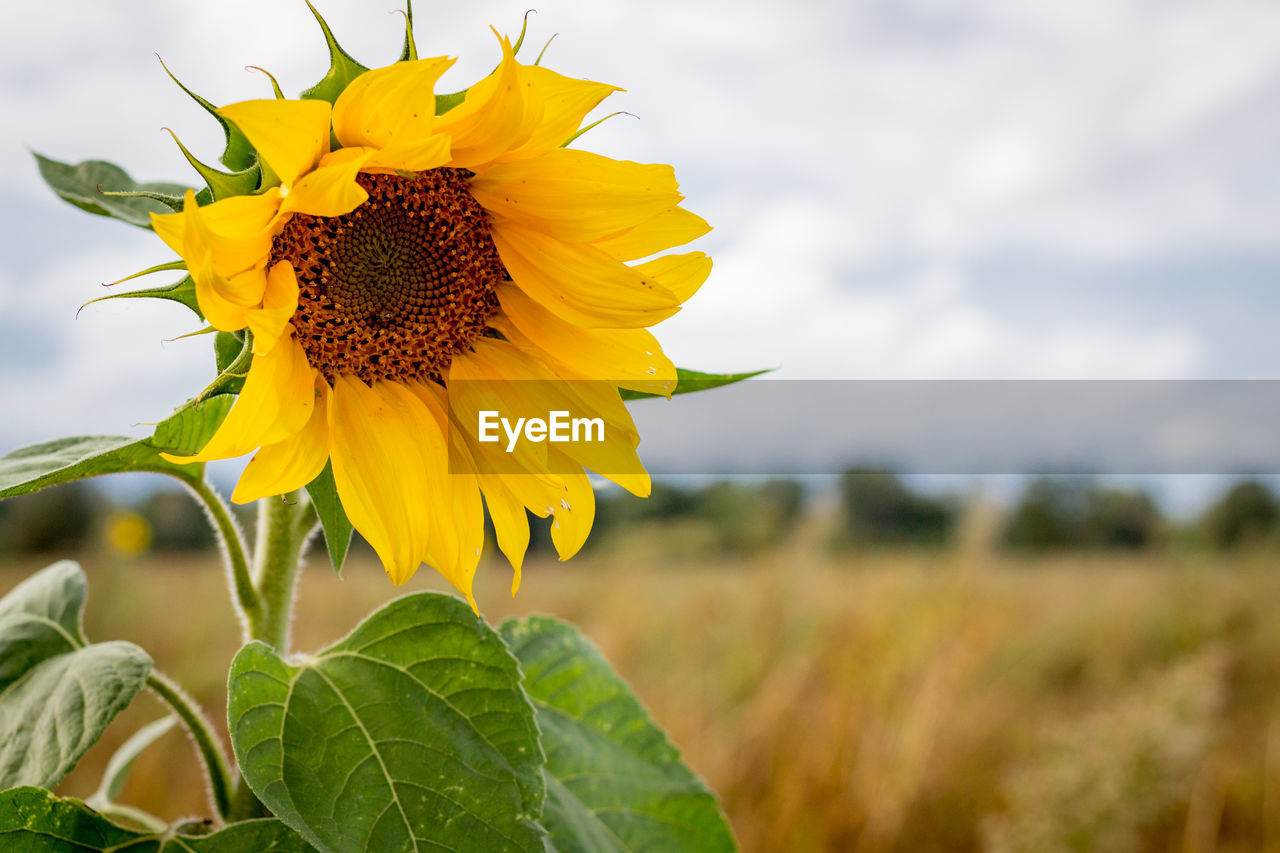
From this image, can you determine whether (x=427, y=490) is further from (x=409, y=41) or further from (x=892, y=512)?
(x=892, y=512)

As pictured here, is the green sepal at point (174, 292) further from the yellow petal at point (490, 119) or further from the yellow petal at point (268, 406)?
the yellow petal at point (490, 119)

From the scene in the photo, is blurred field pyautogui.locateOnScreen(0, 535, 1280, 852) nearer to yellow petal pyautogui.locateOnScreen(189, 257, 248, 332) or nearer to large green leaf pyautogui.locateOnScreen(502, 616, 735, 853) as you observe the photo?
large green leaf pyautogui.locateOnScreen(502, 616, 735, 853)

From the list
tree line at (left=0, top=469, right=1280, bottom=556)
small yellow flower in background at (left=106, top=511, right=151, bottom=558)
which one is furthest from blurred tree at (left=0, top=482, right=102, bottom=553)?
small yellow flower in background at (left=106, top=511, right=151, bottom=558)

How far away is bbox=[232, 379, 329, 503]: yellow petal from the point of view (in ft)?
1.99

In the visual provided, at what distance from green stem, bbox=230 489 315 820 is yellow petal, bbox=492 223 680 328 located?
245mm

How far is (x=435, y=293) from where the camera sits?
2.51ft

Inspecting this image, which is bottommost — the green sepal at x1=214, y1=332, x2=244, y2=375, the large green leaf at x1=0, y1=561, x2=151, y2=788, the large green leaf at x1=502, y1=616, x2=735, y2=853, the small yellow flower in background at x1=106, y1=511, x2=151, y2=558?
the small yellow flower in background at x1=106, y1=511, x2=151, y2=558

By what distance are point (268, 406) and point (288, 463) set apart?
48mm

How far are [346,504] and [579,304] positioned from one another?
206 mm

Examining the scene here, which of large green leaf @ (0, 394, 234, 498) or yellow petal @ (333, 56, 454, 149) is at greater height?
yellow petal @ (333, 56, 454, 149)

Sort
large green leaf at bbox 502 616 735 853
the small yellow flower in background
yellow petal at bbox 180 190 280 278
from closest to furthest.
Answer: yellow petal at bbox 180 190 280 278 → large green leaf at bbox 502 616 735 853 → the small yellow flower in background

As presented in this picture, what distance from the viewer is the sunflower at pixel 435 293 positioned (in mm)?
581

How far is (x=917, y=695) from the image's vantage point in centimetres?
346

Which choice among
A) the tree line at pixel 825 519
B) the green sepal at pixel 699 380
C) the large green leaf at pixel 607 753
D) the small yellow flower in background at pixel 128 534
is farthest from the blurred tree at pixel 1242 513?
the green sepal at pixel 699 380
